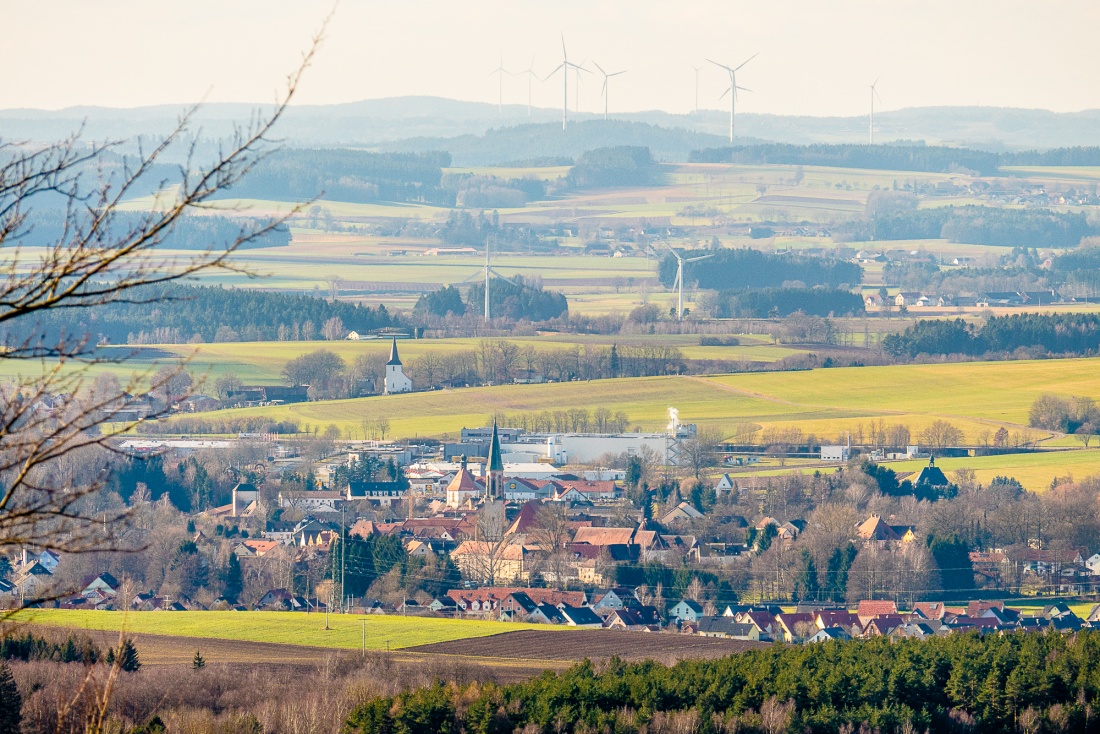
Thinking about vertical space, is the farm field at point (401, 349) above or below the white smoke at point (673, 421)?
above

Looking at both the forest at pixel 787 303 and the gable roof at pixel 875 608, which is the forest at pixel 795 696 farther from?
the forest at pixel 787 303

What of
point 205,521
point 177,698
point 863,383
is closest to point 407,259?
point 863,383

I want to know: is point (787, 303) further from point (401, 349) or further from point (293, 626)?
point (293, 626)

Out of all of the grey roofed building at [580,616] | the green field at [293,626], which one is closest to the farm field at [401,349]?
the grey roofed building at [580,616]

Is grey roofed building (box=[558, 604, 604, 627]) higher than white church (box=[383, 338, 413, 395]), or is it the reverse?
white church (box=[383, 338, 413, 395])

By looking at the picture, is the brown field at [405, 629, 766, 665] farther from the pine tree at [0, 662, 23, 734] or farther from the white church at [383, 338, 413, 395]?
the white church at [383, 338, 413, 395]

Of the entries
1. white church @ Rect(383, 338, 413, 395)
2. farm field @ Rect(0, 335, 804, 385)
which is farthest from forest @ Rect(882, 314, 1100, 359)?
white church @ Rect(383, 338, 413, 395)

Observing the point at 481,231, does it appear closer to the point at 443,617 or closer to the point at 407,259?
the point at 407,259
